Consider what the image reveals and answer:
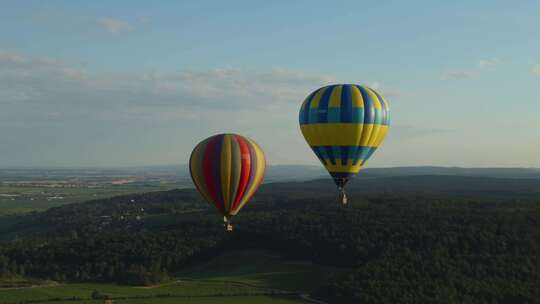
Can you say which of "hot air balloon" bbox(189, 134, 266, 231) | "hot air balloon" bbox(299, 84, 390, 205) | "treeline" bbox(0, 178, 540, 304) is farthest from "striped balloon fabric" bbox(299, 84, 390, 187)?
"treeline" bbox(0, 178, 540, 304)

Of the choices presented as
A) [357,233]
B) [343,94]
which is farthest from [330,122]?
[357,233]

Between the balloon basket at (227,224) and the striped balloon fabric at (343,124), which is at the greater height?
the striped balloon fabric at (343,124)

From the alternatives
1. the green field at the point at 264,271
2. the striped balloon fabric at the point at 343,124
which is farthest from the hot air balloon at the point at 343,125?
the green field at the point at 264,271

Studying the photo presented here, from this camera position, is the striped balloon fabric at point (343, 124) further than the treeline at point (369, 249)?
No

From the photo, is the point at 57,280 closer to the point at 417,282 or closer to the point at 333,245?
the point at 333,245

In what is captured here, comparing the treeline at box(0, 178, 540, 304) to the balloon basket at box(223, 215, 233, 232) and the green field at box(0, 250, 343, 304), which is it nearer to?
the green field at box(0, 250, 343, 304)

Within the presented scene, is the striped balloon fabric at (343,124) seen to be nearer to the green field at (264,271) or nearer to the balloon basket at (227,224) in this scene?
the balloon basket at (227,224)
